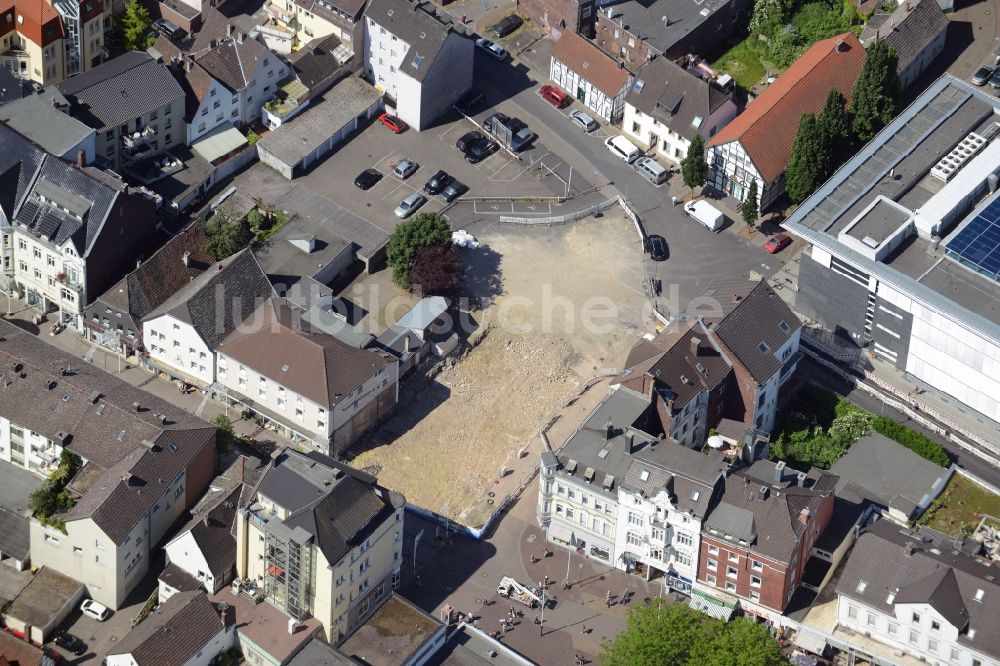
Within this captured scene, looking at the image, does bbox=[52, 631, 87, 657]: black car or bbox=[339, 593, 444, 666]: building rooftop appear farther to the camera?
bbox=[52, 631, 87, 657]: black car

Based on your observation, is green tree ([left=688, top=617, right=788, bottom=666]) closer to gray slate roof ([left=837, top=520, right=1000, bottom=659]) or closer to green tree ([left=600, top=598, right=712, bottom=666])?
green tree ([left=600, top=598, right=712, bottom=666])

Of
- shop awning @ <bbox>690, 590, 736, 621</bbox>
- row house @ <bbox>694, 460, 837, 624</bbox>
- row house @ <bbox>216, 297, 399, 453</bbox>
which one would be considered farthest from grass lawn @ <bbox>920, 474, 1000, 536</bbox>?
row house @ <bbox>216, 297, 399, 453</bbox>

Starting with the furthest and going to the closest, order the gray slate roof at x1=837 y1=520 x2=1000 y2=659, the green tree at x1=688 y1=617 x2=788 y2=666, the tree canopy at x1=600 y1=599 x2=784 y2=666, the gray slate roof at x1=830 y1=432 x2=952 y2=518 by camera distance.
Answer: the gray slate roof at x1=830 y1=432 x2=952 y2=518
the gray slate roof at x1=837 y1=520 x2=1000 y2=659
the tree canopy at x1=600 y1=599 x2=784 y2=666
the green tree at x1=688 y1=617 x2=788 y2=666

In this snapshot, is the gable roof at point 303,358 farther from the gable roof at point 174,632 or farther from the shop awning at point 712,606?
the shop awning at point 712,606

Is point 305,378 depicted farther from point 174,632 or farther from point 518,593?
point 174,632

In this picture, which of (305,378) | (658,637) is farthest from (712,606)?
(305,378)

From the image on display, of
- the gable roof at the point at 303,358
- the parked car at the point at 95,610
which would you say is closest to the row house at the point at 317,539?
the parked car at the point at 95,610
